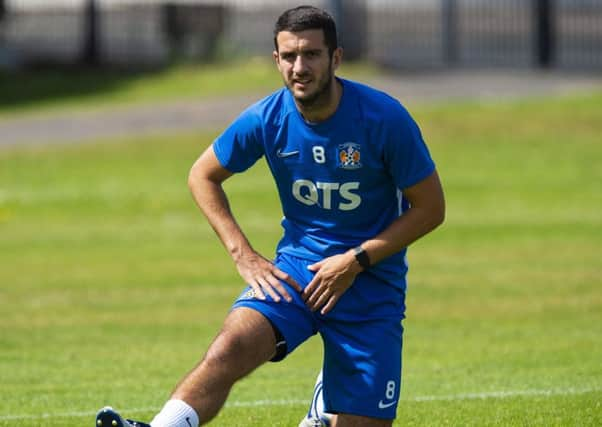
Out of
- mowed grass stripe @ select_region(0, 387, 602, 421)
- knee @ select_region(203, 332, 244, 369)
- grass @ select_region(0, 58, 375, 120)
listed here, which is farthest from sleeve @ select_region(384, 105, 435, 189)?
grass @ select_region(0, 58, 375, 120)

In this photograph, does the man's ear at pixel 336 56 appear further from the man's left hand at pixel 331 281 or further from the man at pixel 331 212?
the man's left hand at pixel 331 281

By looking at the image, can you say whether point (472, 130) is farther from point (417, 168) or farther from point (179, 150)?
point (417, 168)

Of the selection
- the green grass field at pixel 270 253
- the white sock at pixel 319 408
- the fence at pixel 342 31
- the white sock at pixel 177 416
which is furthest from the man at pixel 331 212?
the fence at pixel 342 31

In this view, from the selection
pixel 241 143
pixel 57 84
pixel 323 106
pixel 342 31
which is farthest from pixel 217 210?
pixel 57 84

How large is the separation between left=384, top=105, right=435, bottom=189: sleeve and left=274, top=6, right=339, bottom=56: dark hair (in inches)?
19.9

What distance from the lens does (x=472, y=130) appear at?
2641 centimetres

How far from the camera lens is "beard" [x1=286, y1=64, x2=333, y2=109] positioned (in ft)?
23.1

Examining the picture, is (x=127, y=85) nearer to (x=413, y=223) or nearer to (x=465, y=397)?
(x=465, y=397)

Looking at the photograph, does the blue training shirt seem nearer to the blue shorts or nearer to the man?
the man

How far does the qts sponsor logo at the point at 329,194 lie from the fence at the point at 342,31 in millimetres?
23473

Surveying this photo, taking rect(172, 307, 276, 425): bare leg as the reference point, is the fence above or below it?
below

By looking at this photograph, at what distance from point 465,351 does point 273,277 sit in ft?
16.7

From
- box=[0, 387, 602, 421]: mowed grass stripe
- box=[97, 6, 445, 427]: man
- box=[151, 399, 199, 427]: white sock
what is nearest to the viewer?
box=[151, 399, 199, 427]: white sock

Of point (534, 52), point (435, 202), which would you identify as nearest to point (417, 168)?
point (435, 202)
